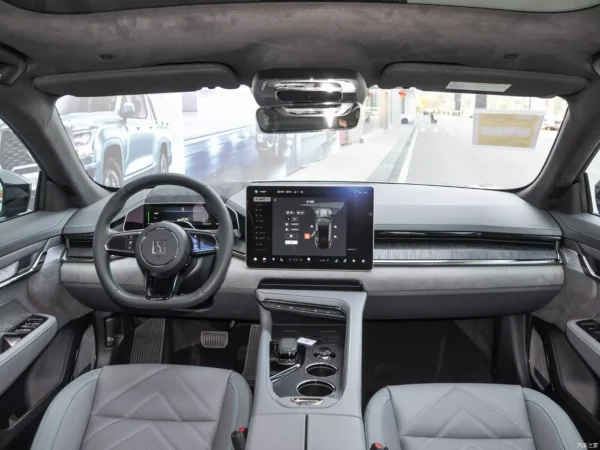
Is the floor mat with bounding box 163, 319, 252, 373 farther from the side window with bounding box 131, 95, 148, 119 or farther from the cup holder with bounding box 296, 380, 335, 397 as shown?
the side window with bounding box 131, 95, 148, 119

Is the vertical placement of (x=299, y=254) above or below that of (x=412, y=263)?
above

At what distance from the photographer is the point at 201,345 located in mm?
3359

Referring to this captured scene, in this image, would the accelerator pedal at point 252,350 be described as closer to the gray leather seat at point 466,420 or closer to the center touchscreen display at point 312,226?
the center touchscreen display at point 312,226

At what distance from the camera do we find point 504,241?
9.23 feet

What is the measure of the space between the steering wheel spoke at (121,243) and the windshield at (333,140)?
1.74 ft

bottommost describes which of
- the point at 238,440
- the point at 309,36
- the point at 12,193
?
the point at 238,440

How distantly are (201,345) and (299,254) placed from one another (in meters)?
1.18

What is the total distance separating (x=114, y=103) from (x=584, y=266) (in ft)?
9.92

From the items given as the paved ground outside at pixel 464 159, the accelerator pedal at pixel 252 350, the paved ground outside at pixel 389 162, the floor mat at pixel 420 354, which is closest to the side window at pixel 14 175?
the paved ground outside at pixel 389 162

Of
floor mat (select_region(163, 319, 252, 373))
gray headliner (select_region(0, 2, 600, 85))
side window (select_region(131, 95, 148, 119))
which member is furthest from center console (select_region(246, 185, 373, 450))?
side window (select_region(131, 95, 148, 119))

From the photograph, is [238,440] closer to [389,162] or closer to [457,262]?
[457,262]

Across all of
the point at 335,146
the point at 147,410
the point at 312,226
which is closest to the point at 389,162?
the point at 335,146

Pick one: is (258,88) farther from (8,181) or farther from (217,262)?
(8,181)

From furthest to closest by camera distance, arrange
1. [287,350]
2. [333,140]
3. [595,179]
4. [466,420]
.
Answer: [333,140], [595,179], [287,350], [466,420]
